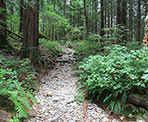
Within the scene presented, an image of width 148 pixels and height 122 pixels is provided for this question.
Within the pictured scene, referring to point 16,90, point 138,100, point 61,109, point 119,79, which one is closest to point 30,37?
point 16,90

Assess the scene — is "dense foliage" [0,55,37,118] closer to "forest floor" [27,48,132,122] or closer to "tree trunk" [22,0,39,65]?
"forest floor" [27,48,132,122]

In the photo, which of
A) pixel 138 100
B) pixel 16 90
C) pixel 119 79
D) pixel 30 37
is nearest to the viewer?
pixel 16 90

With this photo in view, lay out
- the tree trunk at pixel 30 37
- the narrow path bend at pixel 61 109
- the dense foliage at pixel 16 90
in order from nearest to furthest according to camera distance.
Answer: the dense foliage at pixel 16 90 → the narrow path bend at pixel 61 109 → the tree trunk at pixel 30 37

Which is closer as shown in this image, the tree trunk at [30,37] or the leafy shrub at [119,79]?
the leafy shrub at [119,79]

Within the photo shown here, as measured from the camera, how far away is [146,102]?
118 inches

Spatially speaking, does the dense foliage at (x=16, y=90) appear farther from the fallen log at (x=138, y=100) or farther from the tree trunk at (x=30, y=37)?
the fallen log at (x=138, y=100)

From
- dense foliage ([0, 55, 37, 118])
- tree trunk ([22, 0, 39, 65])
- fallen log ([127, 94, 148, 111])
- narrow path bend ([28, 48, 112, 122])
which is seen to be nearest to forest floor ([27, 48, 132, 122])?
narrow path bend ([28, 48, 112, 122])

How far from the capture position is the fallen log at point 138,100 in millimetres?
3012

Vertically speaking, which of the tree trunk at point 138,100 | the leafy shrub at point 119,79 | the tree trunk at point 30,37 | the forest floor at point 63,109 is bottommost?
the forest floor at point 63,109

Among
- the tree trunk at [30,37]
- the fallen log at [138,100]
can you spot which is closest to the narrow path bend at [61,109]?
the fallen log at [138,100]

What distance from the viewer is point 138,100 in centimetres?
308

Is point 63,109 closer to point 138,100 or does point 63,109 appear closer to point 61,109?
point 61,109

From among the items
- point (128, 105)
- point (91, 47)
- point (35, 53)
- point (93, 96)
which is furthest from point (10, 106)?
point (91, 47)

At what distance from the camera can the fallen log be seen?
3.01 meters
